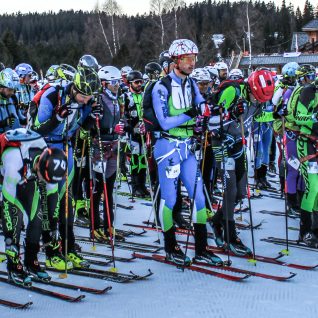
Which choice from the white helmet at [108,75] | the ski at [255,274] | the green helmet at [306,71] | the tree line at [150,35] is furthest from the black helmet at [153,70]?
the tree line at [150,35]

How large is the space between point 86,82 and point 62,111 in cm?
34

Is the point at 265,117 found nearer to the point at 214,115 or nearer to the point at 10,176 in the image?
the point at 214,115

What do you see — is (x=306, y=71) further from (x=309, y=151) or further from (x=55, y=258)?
(x=55, y=258)

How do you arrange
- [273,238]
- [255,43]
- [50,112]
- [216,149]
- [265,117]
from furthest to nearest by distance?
[255,43] → [265,117] → [273,238] → [216,149] → [50,112]

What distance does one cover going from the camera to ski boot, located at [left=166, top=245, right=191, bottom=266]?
18.9 feet

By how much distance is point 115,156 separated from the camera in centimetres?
709

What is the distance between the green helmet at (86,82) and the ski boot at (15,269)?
1516mm

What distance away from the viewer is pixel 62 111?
17.8 ft

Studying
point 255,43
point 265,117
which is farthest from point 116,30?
point 265,117

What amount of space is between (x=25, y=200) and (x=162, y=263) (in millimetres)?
1595

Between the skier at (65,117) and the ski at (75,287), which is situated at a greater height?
the skier at (65,117)

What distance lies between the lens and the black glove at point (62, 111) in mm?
5434

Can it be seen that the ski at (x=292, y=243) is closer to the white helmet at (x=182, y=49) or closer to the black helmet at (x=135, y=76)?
the white helmet at (x=182, y=49)

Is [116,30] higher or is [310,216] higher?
[116,30]
